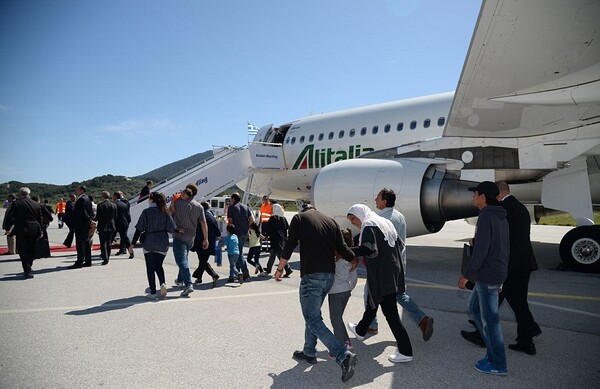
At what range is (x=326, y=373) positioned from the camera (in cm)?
357

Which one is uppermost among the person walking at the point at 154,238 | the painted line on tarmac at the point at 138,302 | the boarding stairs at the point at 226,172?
the boarding stairs at the point at 226,172

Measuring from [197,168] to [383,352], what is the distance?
47.2 feet

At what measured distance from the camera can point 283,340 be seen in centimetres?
432

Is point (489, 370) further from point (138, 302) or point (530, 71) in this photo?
point (530, 71)

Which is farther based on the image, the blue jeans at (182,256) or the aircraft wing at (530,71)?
the blue jeans at (182,256)

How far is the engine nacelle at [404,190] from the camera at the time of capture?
341 inches

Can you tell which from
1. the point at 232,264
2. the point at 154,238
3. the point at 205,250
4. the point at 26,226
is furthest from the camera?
the point at 26,226

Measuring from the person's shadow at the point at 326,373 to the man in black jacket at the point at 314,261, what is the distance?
5.5 inches

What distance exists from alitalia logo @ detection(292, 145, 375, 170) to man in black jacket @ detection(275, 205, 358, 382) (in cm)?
896

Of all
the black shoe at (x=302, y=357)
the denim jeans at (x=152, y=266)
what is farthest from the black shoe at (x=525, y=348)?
the denim jeans at (x=152, y=266)

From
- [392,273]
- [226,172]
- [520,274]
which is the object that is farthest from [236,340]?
[226,172]

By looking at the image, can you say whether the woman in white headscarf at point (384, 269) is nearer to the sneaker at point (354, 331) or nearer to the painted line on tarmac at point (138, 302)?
the sneaker at point (354, 331)

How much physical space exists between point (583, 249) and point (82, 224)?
10.8 m

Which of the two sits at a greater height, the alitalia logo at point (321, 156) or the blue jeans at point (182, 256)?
the alitalia logo at point (321, 156)
